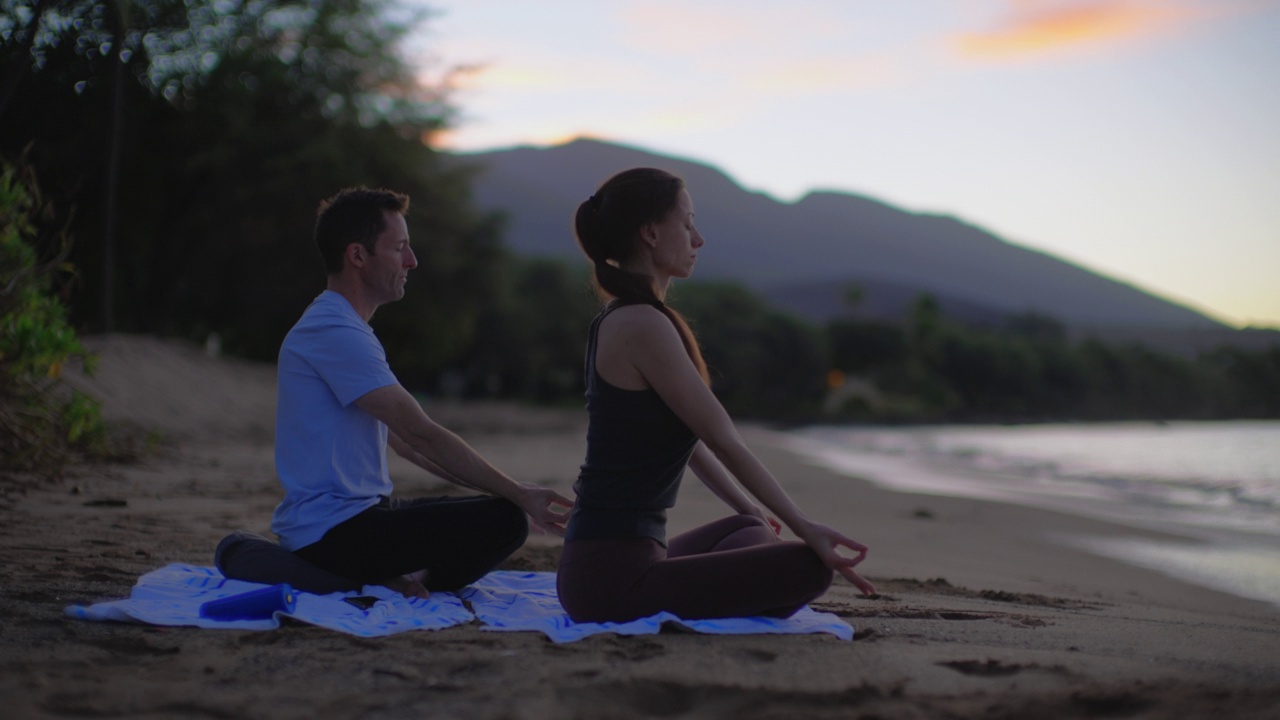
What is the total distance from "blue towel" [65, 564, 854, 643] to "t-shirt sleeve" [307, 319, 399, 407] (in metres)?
0.65

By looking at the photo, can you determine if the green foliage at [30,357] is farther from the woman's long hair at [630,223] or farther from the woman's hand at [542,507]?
the woman's long hair at [630,223]

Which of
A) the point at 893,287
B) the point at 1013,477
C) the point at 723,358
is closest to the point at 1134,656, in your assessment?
the point at 1013,477

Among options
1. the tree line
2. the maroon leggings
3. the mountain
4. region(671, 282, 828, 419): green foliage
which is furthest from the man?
the mountain

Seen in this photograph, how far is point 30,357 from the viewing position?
6.37m

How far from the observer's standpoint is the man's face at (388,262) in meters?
3.42

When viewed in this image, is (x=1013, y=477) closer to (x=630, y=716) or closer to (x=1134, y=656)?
(x=1134, y=656)

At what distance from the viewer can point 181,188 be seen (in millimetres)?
19500

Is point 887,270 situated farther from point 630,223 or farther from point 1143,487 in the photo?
point 630,223

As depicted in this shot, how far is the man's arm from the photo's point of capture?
10.4 feet

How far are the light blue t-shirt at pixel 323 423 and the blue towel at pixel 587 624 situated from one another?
1.80 ft

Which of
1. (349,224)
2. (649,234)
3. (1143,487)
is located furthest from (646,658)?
(1143,487)

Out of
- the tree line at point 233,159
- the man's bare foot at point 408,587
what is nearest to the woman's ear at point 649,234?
the man's bare foot at point 408,587

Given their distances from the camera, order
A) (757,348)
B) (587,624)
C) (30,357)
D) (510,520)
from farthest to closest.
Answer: (757,348) → (30,357) → (510,520) → (587,624)

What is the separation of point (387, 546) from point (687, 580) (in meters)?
1.08
